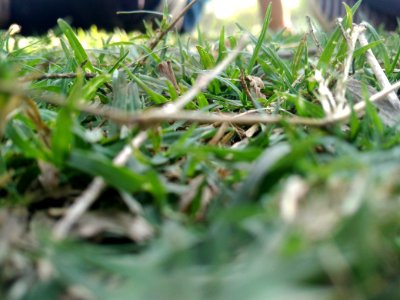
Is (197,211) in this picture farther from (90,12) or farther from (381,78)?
(90,12)

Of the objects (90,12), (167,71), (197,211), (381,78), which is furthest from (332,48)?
(90,12)

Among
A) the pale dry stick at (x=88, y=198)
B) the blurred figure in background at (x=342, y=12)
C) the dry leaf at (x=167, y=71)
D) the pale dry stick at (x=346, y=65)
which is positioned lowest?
the blurred figure in background at (x=342, y=12)

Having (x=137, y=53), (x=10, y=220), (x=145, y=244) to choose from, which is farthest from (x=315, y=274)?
(x=137, y=53)

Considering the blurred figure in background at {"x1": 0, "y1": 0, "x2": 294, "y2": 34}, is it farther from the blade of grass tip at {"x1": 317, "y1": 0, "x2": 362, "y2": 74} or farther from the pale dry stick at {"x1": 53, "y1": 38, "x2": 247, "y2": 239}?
the pale dry stick at {"x1": 53, "y1": 38, "x2": 247, "y2": 239}

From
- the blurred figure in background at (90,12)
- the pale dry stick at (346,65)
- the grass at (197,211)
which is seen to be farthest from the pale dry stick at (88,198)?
the blurred figure in background at (90,12)

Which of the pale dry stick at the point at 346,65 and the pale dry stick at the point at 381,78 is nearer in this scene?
the pale dry stick at the point at 346,65

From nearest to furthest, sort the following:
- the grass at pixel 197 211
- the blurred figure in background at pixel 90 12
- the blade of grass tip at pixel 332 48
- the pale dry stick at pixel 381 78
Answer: the grass at pixel 197 211
the pale dry stick at pixel 381 78
the blade of grass tip at pixel 332 48
the blurred figure in background at pixel 90 12

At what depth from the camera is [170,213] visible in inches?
19.8

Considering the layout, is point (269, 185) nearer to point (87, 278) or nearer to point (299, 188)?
point (299, 188)

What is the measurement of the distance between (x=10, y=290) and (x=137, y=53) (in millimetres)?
952

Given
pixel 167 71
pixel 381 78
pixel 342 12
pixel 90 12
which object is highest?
pixel 381 78

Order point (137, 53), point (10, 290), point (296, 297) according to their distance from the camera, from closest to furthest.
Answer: point (296, 297)
point (10, 290)
point (137, 53)

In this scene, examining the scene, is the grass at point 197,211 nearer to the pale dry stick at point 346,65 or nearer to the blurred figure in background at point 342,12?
the pale dry stick at point 346,65

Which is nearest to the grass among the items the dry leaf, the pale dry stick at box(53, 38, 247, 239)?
the pale dry stick at box(53, 38, 247, 239)
